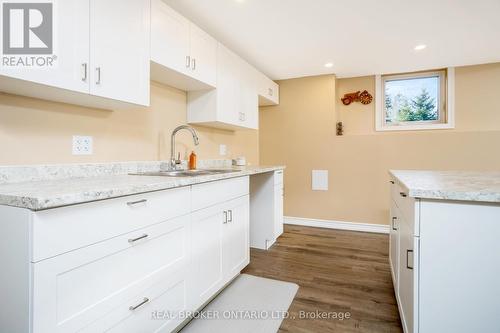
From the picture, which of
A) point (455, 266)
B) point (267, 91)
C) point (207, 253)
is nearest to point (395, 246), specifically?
point (455, 266)

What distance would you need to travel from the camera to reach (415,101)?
3766 millimetres

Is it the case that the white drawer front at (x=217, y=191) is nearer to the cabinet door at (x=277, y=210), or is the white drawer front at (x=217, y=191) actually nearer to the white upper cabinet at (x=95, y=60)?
the white upper cabinet at (x=95, y=60)

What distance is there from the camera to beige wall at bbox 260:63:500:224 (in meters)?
3.25

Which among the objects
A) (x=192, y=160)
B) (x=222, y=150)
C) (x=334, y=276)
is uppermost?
(x=222, y=150)

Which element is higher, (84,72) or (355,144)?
(84,72)

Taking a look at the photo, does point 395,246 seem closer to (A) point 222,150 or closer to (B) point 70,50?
(A) point 222,150

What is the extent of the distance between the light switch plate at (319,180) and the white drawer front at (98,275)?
2.81 meters

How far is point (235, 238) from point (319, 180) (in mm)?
2147

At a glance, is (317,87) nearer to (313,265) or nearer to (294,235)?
(294,235)

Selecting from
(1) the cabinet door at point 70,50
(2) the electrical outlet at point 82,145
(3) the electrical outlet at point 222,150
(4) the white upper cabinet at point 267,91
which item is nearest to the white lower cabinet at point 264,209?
(3) the electrical outlet at point 222,150

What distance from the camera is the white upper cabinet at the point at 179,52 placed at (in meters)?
1.74

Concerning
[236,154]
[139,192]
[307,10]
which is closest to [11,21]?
[139,192]

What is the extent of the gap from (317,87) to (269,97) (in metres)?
0.73

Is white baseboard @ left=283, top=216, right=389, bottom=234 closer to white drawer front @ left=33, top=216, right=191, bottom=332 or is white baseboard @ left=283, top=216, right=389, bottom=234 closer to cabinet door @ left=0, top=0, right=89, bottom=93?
white drawer front @ left=33, top=216, right=191, bottom=332
